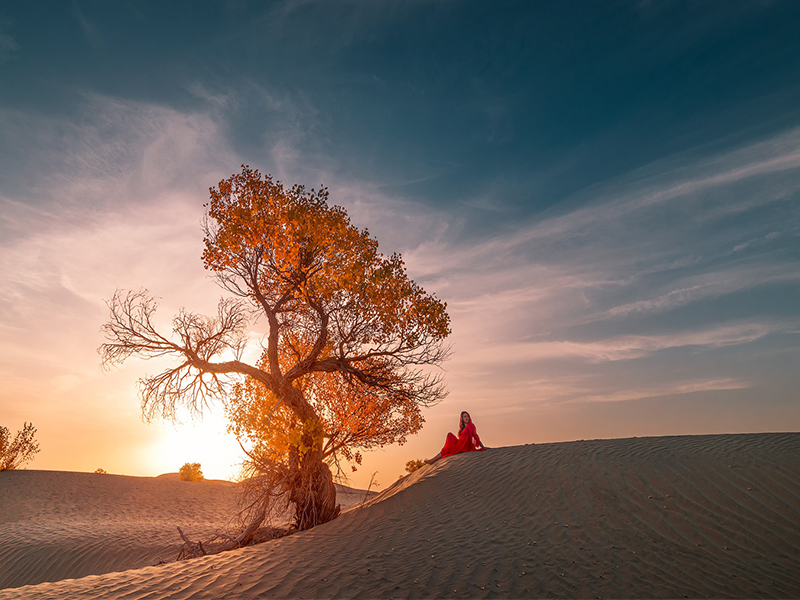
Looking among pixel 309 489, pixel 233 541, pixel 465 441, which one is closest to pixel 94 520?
pixel 233 541

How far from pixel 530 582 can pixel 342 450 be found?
29.3ft

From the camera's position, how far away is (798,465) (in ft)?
37.4

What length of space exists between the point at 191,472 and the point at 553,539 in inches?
1259

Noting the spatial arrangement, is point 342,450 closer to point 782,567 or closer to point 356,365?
point 356,365

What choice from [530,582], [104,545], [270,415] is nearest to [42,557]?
[104,545]

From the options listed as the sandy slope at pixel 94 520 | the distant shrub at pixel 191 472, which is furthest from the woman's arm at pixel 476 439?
the distant shrub at pixel 191 472

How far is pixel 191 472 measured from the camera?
33750 millimetres

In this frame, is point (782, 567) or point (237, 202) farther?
point (237, 202)

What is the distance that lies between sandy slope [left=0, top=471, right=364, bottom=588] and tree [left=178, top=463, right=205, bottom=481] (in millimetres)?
3499

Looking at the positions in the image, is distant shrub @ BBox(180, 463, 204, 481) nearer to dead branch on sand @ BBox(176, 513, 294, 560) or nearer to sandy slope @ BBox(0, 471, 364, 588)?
sandy slope @ BBox(0, 471, 364, 588)

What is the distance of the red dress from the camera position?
1527 centimetres

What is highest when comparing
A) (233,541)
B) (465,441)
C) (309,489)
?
(465,441)

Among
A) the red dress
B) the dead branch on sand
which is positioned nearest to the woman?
the red dress

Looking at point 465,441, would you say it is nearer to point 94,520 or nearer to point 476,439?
point 476,439
